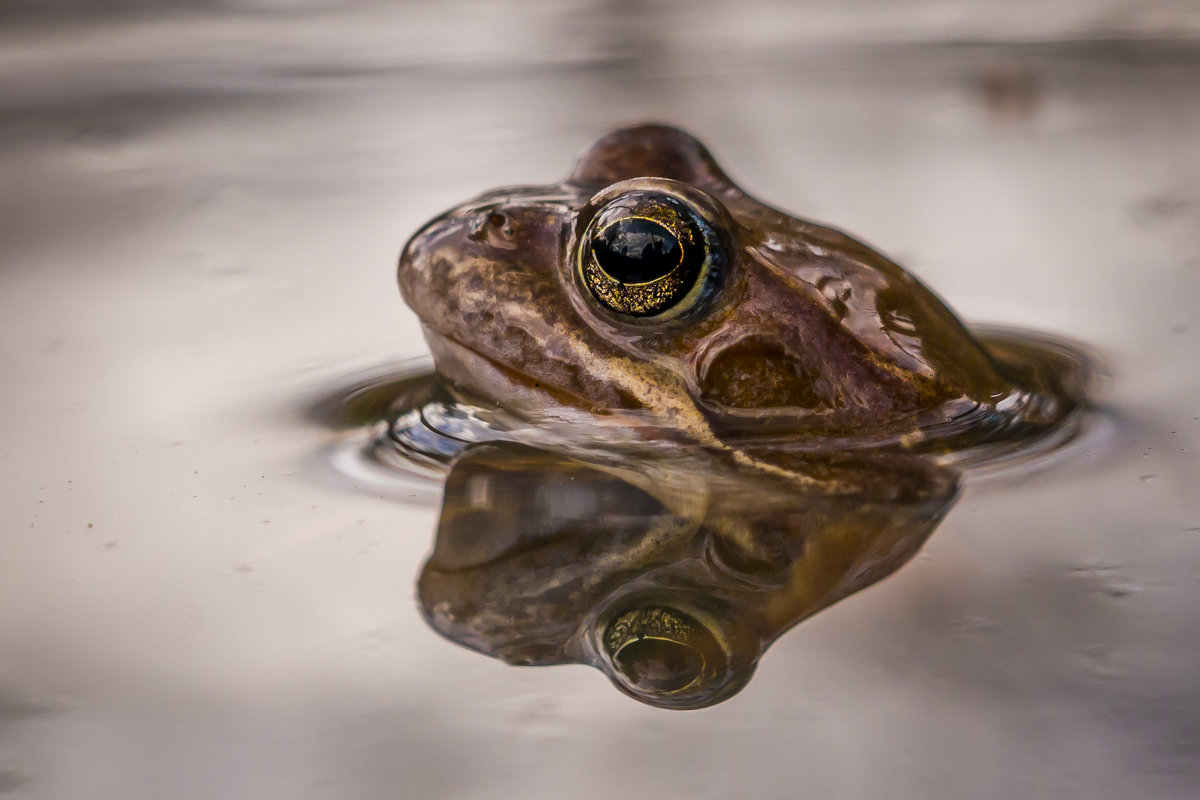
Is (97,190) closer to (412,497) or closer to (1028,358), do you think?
(412,497)

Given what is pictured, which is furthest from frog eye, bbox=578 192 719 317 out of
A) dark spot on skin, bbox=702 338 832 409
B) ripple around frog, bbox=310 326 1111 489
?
ripple around frog, bbox=310 326 1111 489

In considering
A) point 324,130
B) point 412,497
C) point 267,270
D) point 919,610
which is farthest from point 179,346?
point 324,130

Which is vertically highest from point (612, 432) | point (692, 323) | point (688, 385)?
point (692, 323)

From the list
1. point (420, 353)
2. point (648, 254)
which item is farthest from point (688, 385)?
point (420, 353)

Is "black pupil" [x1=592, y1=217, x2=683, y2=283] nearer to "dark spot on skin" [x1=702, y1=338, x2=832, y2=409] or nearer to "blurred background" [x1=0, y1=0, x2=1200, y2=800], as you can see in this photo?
"dark spot on skin" [x1=702, y1=338, x2=832, y2=409]

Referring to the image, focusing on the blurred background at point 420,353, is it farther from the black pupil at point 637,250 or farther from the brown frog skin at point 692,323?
the black pupil at point 637,250

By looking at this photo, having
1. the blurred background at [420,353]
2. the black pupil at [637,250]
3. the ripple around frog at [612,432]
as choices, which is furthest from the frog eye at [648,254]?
the blurred background at [420,353]

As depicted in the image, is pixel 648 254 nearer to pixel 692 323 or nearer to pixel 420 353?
pixel 692 323
